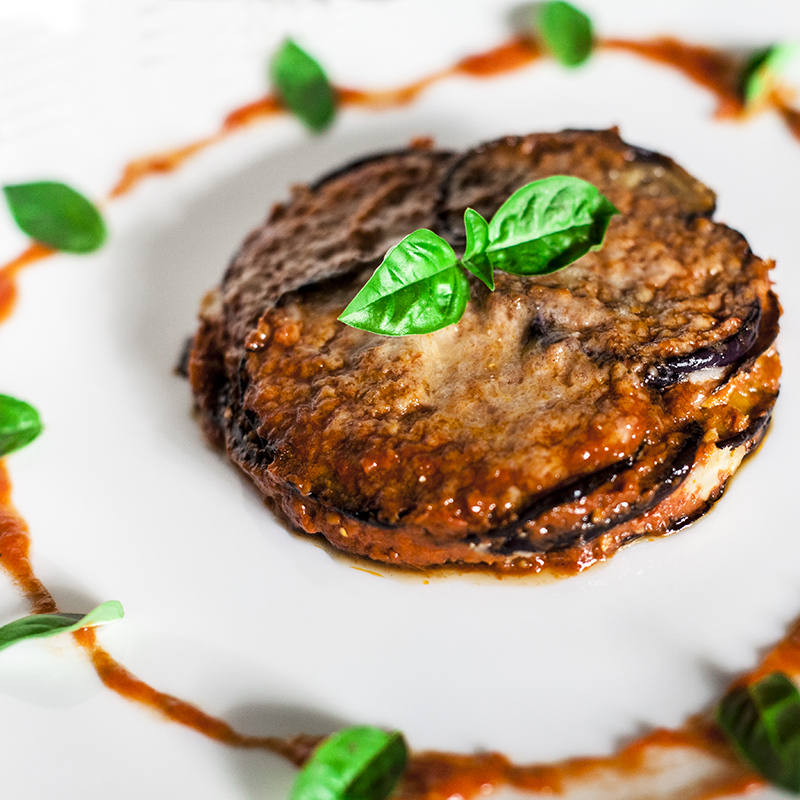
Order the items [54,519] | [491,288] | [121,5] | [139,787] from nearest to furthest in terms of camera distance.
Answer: [139,787], [491,288], [54,519], [121,5]

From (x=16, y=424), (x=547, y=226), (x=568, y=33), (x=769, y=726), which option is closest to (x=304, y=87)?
(x=568, y=33)

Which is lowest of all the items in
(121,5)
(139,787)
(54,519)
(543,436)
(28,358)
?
(139,787)

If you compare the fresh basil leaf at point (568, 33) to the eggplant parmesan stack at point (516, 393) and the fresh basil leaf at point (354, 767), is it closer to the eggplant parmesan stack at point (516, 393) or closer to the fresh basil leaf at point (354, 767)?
the eggplant parmesan stack at point (516, 393)

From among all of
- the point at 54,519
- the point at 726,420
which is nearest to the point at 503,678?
the point at 726,420

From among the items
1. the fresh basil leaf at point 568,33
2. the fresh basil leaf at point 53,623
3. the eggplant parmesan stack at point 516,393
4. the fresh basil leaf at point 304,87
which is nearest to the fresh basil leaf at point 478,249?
the eggplant parmesan stack at point 516,393

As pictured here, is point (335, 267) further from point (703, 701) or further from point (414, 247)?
point (703, 701)
